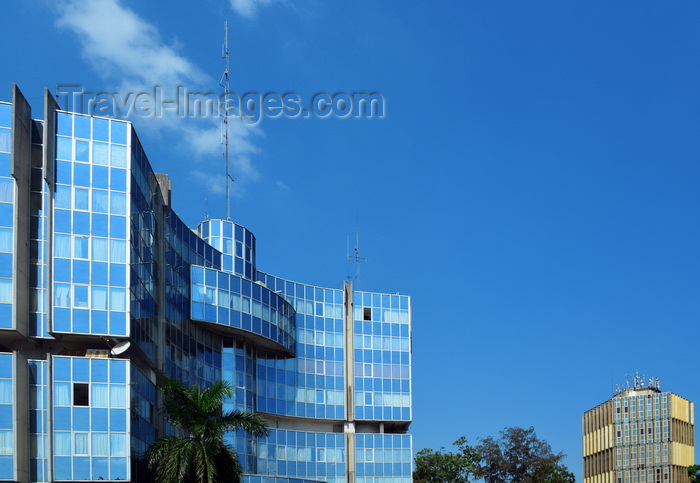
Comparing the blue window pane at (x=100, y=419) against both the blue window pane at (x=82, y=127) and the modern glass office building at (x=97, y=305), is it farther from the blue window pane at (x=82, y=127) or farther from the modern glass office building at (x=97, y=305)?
the blue window pane at (x=82, y=127)

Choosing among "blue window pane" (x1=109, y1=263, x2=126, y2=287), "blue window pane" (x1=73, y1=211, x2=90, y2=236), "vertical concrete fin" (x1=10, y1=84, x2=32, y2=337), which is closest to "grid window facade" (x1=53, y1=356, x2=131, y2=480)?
"vertical concrete fin" (x1=10, y1=84, x2=32, y2=337)

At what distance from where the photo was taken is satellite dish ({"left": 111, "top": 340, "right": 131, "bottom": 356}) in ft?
192

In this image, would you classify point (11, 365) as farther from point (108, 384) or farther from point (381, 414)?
point (381, 414)

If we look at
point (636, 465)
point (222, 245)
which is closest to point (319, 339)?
point (222, 245)

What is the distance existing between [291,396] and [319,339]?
6.69 m


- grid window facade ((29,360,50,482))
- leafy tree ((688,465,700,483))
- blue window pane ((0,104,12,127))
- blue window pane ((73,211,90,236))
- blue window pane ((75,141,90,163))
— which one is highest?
blue window pane ((0,104,12,127))

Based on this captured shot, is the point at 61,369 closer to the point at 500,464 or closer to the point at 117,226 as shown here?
the point at 117,226

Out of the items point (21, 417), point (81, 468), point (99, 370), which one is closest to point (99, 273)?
point (99, 370)

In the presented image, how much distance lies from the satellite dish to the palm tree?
6433 millimetres

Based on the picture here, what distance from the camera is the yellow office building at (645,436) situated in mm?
172000

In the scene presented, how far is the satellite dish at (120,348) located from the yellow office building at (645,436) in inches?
5263

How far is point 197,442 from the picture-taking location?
51469 millimetres

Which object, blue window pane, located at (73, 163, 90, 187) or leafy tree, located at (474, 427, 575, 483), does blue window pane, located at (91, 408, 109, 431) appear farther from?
leafy tree, located at (474, 427, 575, 483)

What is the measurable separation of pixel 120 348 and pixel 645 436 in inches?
5324
